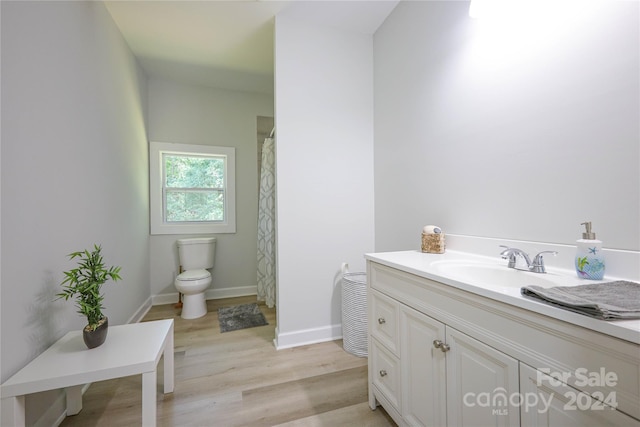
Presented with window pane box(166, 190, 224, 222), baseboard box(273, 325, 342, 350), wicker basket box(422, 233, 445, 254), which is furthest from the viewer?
window pane box(166, 190, 224, 222)

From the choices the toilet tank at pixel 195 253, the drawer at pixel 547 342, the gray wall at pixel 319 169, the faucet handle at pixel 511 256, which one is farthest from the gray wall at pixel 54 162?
the faucet handle at pixel 511 256

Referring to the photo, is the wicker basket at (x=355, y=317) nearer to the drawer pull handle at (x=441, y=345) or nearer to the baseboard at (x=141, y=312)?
the drawer pull handle at (x=441, y=345)

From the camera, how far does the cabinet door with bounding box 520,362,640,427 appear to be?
53cm

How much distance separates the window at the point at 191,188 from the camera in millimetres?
2986

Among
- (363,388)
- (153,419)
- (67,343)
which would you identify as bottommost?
(363,388)

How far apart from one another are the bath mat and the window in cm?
96

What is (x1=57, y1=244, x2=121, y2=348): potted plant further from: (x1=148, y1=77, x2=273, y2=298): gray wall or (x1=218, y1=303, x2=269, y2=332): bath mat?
(x1=148, y1=77, x2=273, y2=298): gray wall

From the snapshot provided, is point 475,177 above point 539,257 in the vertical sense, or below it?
above

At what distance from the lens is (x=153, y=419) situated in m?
1.03

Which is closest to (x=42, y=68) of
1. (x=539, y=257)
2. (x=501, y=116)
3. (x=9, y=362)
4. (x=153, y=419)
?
(x=9, y=362)

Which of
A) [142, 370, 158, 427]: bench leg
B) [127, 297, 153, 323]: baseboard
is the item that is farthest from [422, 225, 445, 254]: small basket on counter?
[127, 297, 153, 323]: baseboard

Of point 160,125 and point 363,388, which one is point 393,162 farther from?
point 160,125

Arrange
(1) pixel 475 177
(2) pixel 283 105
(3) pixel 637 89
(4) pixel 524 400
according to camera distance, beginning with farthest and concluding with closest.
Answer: (2) pixel 283 105
(1) pixel 475 177
(3) pixel 637 89
(4) pixel 524 400

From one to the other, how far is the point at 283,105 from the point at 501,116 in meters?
1.45
